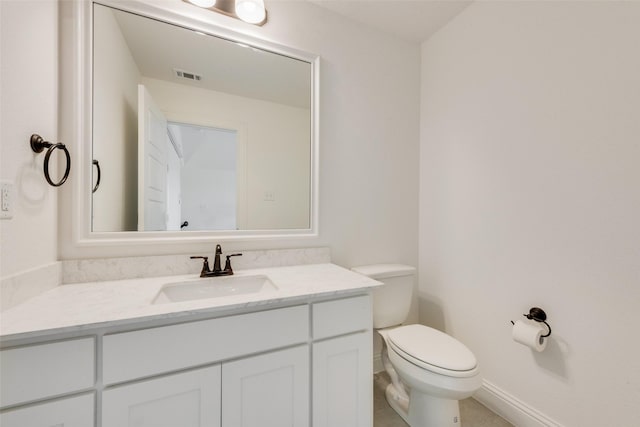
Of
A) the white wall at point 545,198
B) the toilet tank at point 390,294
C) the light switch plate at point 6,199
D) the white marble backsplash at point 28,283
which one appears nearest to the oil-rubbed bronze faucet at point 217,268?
the white marble backsplash at point 28,283

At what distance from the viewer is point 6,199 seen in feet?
2.60

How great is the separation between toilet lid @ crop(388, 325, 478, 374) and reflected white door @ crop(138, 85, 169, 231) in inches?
53.0

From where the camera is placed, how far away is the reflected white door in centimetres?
124

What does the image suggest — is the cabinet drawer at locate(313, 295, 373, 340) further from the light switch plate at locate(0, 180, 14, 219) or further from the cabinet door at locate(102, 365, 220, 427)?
the light switch plate at locate(0, 180, 14, 219)

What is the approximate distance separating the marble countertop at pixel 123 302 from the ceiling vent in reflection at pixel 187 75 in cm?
102

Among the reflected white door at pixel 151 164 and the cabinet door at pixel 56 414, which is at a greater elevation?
the reflected white door at pixel 151 164

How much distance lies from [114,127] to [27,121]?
13.1 inches

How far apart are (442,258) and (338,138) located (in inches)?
43.4

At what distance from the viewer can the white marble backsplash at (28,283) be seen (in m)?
0.78

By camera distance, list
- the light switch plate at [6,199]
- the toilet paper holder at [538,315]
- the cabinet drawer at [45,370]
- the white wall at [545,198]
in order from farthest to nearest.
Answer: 1. the toilet paper holder at [538,315]
2. the white wall at [545,198]
3. the light switch plate at [6,199]
4. the cabinet drawer at [45,370]

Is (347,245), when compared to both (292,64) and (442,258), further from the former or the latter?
(292,64)

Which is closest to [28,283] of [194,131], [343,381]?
[194,131]

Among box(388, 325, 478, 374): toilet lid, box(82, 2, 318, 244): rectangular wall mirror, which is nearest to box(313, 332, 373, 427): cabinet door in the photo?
box(388, 325, 478, 374): toilet lid

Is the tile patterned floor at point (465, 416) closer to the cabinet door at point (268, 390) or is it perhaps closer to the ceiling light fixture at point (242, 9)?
the cabinet door at point (268, 390)
